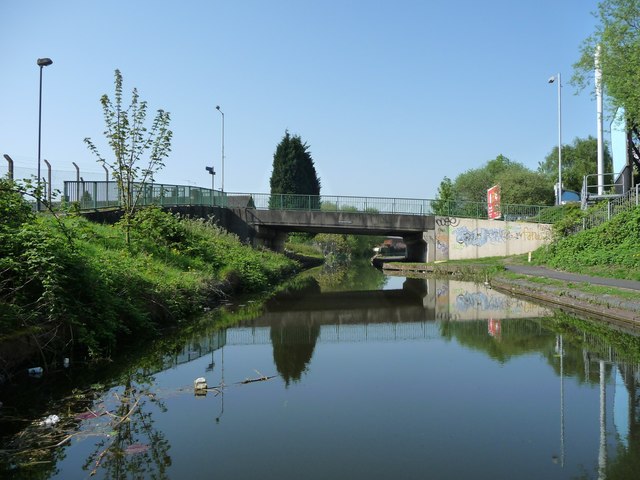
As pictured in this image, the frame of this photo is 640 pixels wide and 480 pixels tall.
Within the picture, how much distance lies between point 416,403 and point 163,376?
391 cm

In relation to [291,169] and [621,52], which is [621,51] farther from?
[291,169]

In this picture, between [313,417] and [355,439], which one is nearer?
[355,439]

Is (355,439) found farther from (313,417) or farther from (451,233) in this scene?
(451,233)

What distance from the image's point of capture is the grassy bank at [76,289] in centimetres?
798

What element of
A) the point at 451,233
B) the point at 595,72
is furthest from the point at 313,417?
the point at 451,233

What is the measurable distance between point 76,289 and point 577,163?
69.4m

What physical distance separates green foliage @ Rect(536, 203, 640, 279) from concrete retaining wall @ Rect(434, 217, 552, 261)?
37.8 ft

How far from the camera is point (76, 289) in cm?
927

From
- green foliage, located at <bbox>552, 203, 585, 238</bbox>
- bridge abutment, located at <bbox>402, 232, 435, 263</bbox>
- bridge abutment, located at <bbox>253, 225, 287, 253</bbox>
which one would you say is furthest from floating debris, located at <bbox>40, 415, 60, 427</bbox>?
bridge abutment, located at <bbox>402, 232, 435, 263</bbox>

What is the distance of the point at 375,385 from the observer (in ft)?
25.1

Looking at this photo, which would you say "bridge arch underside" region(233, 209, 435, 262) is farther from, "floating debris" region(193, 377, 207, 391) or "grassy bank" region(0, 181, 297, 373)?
"floating debris" region(193, 377, 207, 391)

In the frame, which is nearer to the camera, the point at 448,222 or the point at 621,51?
the point at 621,51

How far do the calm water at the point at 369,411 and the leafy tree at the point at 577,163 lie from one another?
60.5 m

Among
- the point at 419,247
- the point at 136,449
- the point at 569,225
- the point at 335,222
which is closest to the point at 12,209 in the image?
the point at 136,449
